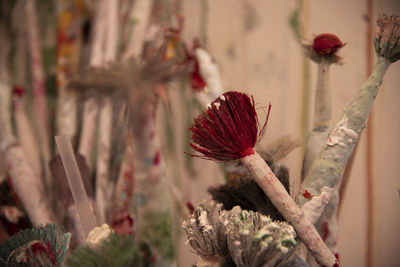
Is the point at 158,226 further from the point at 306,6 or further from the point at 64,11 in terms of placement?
the point at 64,11

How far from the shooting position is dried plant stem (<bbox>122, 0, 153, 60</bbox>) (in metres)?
0.72

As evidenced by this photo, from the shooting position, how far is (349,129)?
0.35 meters

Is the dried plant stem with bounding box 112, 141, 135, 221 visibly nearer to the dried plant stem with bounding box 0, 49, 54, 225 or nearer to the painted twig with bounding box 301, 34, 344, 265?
the dried plant stem with bounding box 0, 49, 54, 225

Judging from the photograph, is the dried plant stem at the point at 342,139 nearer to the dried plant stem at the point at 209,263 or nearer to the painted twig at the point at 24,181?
the dried plant stem at the point at 209,263

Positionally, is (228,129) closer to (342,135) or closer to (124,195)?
(342,135)

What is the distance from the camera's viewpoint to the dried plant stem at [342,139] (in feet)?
1.16

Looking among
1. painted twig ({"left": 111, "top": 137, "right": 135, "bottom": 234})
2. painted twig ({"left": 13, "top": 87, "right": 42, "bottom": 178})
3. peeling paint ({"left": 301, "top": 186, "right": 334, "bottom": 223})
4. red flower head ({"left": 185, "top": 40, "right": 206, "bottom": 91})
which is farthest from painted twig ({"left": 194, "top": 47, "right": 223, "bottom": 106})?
painted twig ({"left": 13, "top": 87, "right": 42, "bottom": 178})

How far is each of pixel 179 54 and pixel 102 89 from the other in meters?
0.23

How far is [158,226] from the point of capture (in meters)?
0.46

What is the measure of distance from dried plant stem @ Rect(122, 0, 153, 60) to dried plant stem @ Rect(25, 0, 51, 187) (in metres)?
0.21

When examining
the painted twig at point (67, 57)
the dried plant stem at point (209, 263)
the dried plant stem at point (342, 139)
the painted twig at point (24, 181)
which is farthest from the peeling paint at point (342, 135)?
the painted twig at point (67, 57)

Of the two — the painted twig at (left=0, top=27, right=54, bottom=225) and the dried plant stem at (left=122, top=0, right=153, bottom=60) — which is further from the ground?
the dried plant stem at (left=122, top=0, right=153, bottom=60)

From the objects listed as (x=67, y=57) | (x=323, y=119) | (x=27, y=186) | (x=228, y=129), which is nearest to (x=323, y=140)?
(x=323, y=119)

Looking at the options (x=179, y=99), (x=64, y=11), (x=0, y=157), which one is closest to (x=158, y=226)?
(x=179, y=99)
